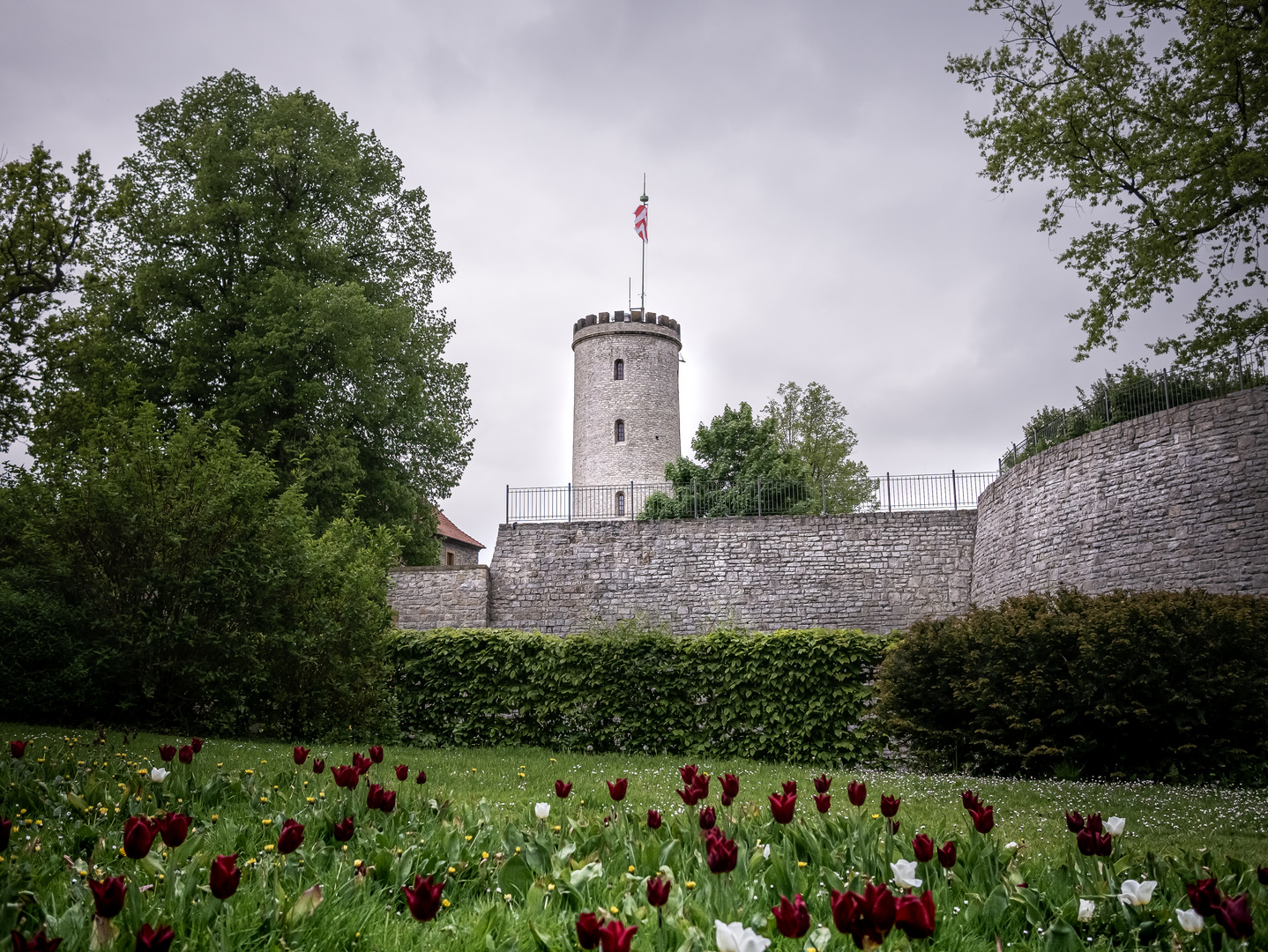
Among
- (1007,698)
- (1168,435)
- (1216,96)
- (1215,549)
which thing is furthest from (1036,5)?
(1007,698)

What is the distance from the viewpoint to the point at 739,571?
73.3ft

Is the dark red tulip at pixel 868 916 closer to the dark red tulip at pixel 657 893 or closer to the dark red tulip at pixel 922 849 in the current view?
the dark red tulip at pixel 657 893

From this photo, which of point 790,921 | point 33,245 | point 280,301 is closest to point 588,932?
point 790,921

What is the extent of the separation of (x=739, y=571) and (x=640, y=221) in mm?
22445

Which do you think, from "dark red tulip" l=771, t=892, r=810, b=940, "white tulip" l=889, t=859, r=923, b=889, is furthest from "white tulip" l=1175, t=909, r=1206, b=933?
"dark red tulip" l=771, t=892, r=810, b=940

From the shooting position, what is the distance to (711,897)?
3.23 metres

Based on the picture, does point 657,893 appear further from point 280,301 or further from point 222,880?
point 280,301

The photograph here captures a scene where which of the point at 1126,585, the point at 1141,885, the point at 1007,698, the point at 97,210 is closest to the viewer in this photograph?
the point at 1141,885

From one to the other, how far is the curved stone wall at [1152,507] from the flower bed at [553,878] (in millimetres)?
12736

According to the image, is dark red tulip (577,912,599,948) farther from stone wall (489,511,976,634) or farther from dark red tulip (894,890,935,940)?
stone wall (489,511,976,634)

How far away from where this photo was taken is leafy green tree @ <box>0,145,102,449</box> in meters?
14.3

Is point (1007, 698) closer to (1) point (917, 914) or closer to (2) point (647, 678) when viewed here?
(2) point (647, 678)

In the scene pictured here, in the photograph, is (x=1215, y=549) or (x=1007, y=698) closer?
(x=1007, y=698)

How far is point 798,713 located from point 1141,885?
8792mm
